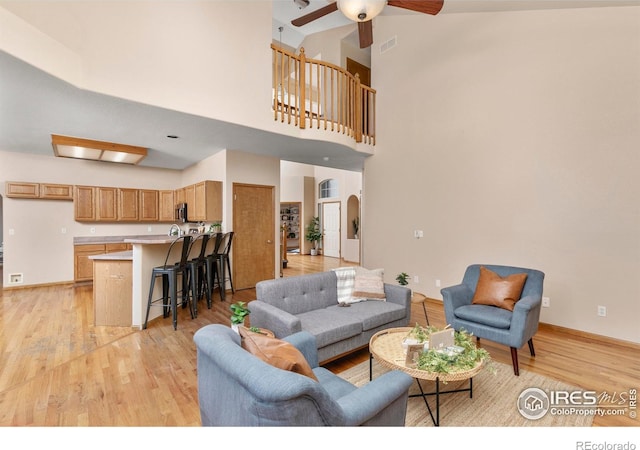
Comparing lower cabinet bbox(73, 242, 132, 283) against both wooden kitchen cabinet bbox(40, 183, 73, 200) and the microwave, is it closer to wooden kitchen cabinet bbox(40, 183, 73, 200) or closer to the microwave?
wooden kitchen cabinet bbox(40, 183, 73, 200)

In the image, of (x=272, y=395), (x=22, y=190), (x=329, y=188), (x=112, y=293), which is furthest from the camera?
(x=329, y=188)

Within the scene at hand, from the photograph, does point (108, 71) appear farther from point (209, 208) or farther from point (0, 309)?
point (0, 309)

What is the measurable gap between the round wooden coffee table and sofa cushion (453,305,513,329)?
712 millimetres

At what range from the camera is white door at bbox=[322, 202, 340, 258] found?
10.5 m

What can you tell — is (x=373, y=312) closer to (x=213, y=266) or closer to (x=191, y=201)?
(x=213, y=266)

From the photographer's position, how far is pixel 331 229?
10789 mm

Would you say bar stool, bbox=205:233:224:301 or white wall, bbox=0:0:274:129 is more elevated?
white wall, bbox=0:0:274:129

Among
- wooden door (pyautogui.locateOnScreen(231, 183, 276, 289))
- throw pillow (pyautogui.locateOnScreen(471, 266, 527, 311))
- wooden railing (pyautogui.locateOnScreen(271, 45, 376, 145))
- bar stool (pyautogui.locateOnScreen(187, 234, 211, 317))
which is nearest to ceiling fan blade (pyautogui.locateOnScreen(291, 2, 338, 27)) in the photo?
wooden railing (pyautogui.locateOnScreen(271, 45, 376, 145))

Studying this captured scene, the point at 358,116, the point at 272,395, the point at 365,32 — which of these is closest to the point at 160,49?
the point at 365,32

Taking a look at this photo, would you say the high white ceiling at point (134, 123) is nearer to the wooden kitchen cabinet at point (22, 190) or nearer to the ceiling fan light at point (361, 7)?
the wooden kitchen cabinet at point (22, 190)

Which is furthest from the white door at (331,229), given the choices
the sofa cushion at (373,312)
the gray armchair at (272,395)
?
the gray armchair at (272,395)

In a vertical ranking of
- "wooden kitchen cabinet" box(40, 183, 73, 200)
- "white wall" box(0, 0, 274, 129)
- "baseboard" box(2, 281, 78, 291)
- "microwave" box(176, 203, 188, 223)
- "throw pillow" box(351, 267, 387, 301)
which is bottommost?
"baseboard" box(2, 281, 78, 291)
